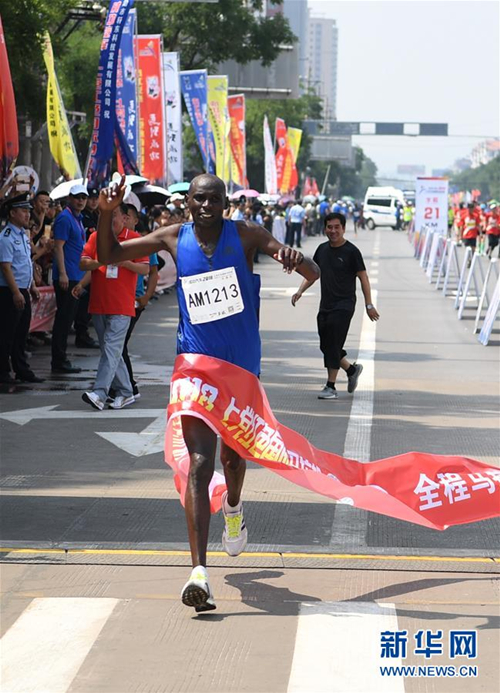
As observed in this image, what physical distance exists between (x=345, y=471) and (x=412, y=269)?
102 ft

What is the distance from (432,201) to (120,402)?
30854mm

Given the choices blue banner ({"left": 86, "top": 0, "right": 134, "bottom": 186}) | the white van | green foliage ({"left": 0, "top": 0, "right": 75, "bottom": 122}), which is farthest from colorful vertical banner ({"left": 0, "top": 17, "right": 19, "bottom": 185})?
the white van

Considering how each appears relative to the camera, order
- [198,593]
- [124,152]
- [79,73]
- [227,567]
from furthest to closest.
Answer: [79,73] < [124,152] < [227,567] < [198,593]

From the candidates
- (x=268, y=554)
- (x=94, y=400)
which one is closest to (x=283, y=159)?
(x=94, y=400)

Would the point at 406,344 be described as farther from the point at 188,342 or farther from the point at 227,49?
the point at 227,49

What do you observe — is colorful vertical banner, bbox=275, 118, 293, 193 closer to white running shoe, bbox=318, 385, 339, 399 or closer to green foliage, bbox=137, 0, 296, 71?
green foliage, bbox=137, 0, 296, 71

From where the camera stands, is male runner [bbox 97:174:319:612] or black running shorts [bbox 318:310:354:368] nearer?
male runner [bbox 97:174:319:612]

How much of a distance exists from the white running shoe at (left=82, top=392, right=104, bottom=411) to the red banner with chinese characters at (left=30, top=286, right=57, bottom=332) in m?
4.42

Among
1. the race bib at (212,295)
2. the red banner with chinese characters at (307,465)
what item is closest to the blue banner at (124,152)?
the red banner with chinese characters at (307,465)

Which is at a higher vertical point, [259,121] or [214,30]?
[214,30]

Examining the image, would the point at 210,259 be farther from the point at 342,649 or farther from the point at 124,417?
the point at 124,417

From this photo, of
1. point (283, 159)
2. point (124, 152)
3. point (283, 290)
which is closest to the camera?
point (124, 152)

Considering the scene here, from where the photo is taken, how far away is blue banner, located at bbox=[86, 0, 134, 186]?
19.0 meters

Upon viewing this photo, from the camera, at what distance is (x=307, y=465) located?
254 inches
